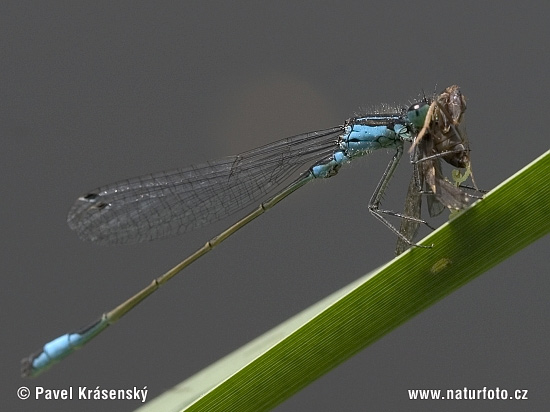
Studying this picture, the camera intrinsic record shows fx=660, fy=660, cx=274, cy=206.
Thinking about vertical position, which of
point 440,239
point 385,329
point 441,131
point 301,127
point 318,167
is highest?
point 301,127

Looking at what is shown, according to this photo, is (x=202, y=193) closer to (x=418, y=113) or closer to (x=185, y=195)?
(x=185, y=195)

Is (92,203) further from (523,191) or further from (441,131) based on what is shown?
(523,191)

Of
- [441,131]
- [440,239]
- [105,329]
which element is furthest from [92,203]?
[440,239]

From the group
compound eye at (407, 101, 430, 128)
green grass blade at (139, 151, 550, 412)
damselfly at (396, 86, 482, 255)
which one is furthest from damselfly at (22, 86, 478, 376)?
green grass blade at (139, 151, 550, 412)

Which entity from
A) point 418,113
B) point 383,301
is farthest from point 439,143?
point 383,301

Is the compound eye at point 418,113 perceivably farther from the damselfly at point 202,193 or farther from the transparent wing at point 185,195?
the transparent wing at point 185,195

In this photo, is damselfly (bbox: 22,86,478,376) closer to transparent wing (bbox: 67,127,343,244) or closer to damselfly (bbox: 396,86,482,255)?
transparent wing (bbox: 67,127,343,244)

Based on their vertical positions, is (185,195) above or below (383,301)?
above
